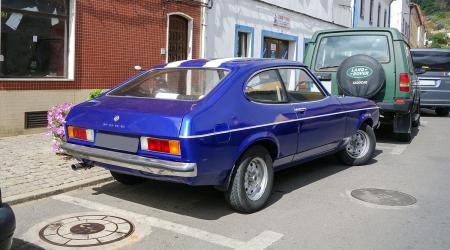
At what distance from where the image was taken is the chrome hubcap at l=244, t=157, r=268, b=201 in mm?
4988

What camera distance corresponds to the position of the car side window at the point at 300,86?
5.72 metres

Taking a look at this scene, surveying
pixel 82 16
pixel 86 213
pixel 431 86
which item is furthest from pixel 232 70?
pixel 431 86

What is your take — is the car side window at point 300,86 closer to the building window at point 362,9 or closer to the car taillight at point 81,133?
the car taillight at point 81,133

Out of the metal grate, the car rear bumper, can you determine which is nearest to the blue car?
the car rear bumper

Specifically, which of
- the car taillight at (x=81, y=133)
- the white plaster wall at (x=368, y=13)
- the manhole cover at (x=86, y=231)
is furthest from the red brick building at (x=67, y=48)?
the white plaster wall at (x=368, y=13)

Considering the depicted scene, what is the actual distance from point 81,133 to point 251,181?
5.79 feet

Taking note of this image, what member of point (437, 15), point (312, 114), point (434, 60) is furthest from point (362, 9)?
point (437, 15)

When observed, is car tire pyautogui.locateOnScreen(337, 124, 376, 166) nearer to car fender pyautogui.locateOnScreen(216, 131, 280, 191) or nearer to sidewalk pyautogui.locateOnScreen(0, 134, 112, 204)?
car fender pyautogui.locateOnScreen(216, 131, 280, 191)

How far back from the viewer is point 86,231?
4.34m

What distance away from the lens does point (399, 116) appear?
9.12 m

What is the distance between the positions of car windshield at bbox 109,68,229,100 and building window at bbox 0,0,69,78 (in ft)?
13.3

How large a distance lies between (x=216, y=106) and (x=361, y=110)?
126 inches

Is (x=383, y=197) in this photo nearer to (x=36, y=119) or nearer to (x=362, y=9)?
(x=36, y=119)

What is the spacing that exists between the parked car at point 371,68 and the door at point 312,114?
2.18m
